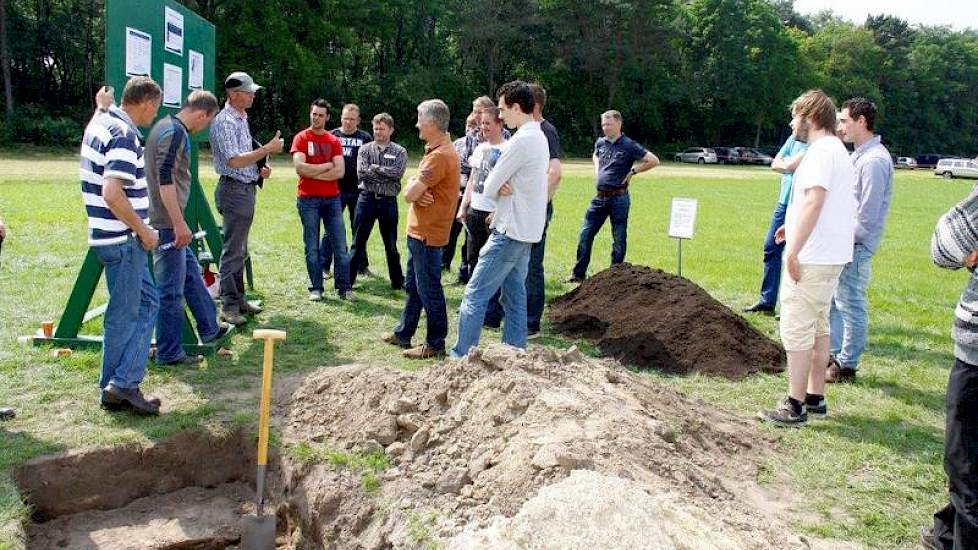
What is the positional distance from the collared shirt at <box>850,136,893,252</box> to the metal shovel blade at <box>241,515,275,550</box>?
470 centimetres

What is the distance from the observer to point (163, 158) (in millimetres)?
5406

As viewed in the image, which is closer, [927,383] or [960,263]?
[960,263]

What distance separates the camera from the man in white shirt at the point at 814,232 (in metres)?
4.82

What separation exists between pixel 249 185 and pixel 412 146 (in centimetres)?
3713

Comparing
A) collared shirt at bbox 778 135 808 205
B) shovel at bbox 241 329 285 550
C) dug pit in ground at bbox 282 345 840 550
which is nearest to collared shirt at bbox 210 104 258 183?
dug pit in ground at bbox 282 345 840 550

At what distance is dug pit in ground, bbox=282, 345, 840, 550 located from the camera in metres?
3.21

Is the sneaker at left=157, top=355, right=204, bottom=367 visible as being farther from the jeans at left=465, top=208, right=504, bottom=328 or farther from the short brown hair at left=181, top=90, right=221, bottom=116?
the jeans at left=465, top=208, right=504, bottom=328

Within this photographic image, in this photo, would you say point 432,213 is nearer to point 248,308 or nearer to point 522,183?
point 522,183

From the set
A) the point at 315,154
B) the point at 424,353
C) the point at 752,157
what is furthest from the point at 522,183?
the point at 752,157

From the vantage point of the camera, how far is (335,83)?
1790 inches

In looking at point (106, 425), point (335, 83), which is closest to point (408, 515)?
point (106, 425)

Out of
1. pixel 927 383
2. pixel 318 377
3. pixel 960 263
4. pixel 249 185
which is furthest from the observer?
pixel 249 185

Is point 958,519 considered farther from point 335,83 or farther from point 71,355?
point 335,83

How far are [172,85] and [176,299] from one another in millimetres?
1965
